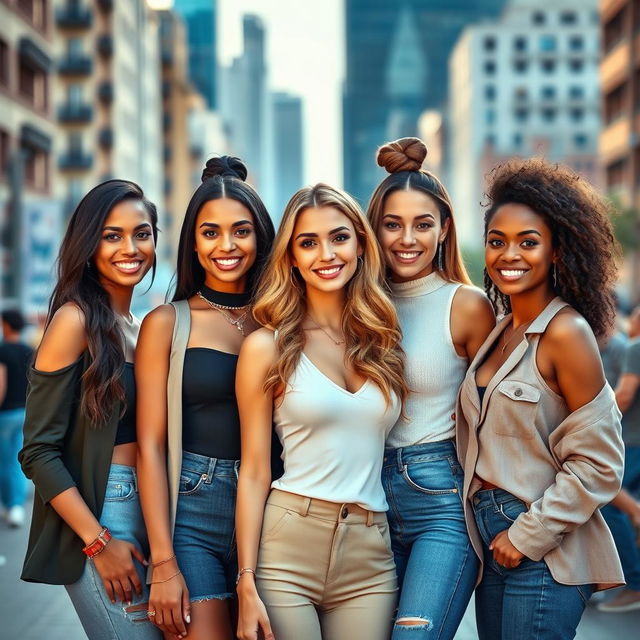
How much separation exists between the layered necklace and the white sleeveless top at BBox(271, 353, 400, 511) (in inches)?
17.9

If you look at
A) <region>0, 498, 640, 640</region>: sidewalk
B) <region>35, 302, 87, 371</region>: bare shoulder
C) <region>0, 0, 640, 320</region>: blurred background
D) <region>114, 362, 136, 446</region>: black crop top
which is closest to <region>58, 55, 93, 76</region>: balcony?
<region>0, 0, 640, 320</region>: blurred background

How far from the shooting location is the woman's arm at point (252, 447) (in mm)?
3631

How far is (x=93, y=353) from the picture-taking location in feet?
12.4

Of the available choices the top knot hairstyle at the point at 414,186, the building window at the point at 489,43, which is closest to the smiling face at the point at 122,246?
the top knot hairstyle at the point at 414,186

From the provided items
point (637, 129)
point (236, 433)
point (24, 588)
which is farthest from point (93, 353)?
point (637, 129)

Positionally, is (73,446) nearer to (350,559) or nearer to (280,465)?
(280,465)

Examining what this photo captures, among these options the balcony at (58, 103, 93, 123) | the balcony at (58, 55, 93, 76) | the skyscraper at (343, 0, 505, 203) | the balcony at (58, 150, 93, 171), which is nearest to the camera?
the balcony at (58, 55, 93, 76)

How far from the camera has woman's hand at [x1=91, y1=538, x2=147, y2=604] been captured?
3.64 metres

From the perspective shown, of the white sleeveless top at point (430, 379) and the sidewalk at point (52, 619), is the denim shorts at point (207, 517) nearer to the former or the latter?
the white sleeveless top at point (430, 379)

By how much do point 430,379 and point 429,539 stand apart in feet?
1.99

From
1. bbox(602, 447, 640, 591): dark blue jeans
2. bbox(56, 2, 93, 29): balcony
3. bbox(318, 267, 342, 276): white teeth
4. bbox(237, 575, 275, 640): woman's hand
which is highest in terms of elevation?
bbox(56, 2, 93, 29): balcony

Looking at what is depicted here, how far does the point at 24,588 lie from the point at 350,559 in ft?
16.6

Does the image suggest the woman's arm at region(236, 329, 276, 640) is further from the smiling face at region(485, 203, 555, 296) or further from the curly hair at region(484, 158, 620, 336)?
the curly hair at region(484, 158, 620, 336)

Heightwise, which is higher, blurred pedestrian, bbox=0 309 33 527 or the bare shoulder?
the bare shoulder
